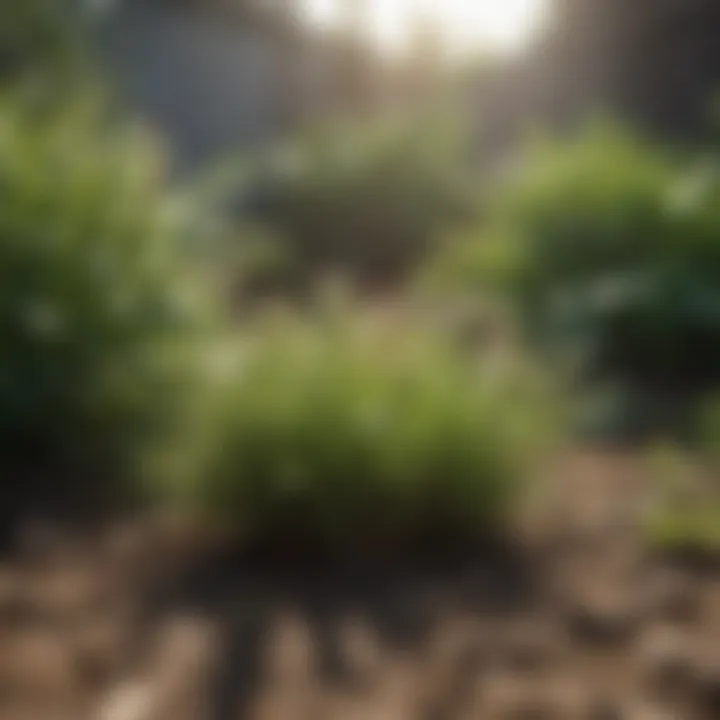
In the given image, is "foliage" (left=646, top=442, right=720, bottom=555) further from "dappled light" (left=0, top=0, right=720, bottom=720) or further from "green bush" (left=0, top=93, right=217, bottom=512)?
"green bush" (left=0, top=93, right=217, bottom=512)

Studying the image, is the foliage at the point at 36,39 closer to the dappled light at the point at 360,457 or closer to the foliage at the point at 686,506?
the dappled light at the point at 360,457

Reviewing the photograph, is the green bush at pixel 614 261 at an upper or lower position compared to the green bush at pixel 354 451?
upper

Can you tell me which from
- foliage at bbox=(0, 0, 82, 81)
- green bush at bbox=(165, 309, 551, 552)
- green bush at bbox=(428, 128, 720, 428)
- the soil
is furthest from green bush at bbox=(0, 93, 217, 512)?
foliage at bbox=(0, 0, 82, 81)

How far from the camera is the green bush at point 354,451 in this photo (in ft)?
11.3

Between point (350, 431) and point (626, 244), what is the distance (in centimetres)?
295

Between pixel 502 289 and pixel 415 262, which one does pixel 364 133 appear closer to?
pixel 415 262

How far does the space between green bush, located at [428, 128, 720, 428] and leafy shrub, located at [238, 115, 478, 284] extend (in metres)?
3.66

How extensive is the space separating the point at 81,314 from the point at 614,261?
266cm

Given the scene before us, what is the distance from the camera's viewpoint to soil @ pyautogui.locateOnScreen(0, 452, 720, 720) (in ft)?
8.75

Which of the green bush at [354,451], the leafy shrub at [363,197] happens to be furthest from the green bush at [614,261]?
the leafy shrub at [363,197]

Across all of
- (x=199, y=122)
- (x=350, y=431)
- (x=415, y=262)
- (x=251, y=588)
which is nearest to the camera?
(x=251, y=588)

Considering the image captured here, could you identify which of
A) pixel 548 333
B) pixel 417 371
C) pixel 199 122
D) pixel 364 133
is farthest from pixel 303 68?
pixel 417 371

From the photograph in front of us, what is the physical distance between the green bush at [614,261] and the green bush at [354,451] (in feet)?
5.80

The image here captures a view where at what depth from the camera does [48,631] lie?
9.99 ft
